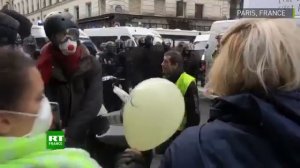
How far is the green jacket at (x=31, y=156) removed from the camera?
1498 mm

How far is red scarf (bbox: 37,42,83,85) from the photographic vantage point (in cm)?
323

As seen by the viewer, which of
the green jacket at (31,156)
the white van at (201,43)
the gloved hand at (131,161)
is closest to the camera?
the green jacket at (31,156)

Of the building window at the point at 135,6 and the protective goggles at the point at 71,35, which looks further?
the building window at the point at 135,6

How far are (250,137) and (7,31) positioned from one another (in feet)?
6.93

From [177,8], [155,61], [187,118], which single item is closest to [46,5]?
[177,8]

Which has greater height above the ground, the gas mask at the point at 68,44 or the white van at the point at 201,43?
the gas mask at the point at 68,44

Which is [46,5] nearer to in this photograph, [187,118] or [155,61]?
[155,61]

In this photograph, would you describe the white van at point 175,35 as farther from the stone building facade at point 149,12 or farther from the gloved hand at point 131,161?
the gloved hand at point 131,161

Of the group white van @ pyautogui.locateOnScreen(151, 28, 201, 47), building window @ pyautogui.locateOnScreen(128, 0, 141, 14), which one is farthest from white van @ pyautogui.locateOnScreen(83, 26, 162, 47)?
building window @ pyautogui.locateOnScreen(128, 0, 141, 14)

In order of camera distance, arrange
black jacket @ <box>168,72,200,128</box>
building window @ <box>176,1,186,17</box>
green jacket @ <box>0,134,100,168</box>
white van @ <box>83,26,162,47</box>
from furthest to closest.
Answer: building window @ <box>176,1,186,17</box> < white van @ <box>83,26,162,47</box> < black jacket @ <box>168,72,200,128</box> < green jacket @ <box>0,134,100,168</box>

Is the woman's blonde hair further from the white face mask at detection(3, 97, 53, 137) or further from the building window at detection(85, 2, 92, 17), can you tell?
the building window at detection(85, 2, 92, 17)

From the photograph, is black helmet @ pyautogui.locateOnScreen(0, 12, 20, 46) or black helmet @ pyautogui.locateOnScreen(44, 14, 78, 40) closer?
black helmet @ pyautogui.locateOnScreen(0, 12, 20, 46)

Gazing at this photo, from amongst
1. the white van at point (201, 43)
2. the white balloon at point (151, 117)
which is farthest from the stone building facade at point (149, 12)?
the white balloon at point (151, 117)

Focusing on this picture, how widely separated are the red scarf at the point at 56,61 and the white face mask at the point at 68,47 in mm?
25
